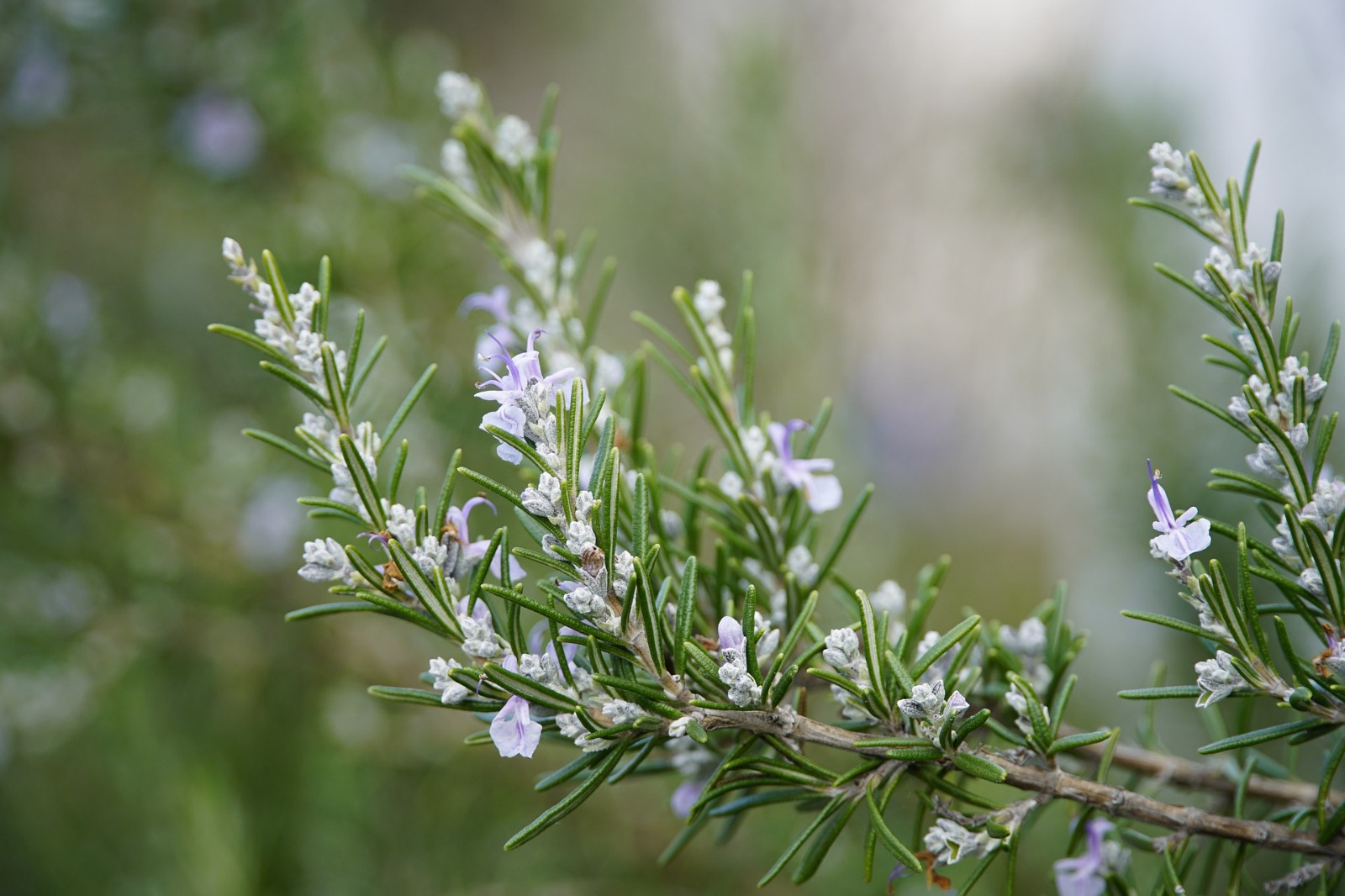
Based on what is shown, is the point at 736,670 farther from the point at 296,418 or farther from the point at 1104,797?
the point at 296,418

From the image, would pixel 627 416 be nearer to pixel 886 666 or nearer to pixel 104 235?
pixel 886 666

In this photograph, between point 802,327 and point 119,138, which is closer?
point 119,138

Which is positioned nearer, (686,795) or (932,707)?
(932,707)

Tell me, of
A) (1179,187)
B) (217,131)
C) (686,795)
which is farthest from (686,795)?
(217,131)

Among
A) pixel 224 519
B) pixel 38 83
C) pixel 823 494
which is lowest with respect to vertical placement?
pixel 224 519

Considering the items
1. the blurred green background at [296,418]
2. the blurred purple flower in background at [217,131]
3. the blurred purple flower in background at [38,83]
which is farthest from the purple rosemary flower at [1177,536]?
the blurred purple flower in background at [38,83]

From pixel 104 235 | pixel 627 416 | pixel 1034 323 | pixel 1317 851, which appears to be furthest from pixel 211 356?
pixel 1034 323

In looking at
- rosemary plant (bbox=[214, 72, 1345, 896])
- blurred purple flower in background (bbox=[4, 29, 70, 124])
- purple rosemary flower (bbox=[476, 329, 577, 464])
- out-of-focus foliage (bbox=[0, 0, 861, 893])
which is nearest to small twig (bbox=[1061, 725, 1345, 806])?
rosemary plant (bbox=[214, 72, 1345, 896])
